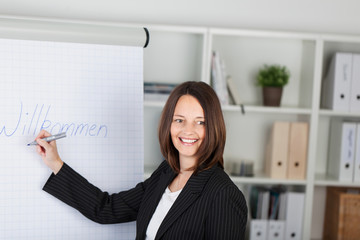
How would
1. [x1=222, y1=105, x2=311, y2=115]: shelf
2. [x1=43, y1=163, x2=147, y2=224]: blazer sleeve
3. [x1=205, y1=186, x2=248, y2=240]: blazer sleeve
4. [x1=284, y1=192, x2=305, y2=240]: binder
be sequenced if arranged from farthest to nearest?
[x1=284, y1=192, x2=305, y2=240]: binder → [x1=222, y1=105, x2=311, y2=115]: shelf → [x1=43, y1=163, x2=147, y2=224]: blazer sleeve → [x1=205, y1=186, x2=248, y2=240]: blazer sleeve

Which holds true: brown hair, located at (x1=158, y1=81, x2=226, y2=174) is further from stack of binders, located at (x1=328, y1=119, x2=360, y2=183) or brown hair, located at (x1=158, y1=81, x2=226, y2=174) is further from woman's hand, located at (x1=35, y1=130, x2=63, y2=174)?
stack of binders, located at (x1=328, y1=119, x2=360, y2=183)

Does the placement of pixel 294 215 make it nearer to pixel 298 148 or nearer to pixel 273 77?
pixel 298 148

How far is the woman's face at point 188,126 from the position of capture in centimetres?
150

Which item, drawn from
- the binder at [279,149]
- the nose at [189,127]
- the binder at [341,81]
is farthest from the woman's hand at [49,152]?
the binder at [341,81]

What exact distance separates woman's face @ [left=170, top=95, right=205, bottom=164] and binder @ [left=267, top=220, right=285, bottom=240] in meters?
1.41

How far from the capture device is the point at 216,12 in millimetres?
2867

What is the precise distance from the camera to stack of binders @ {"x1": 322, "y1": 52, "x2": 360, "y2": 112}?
2.72 meters

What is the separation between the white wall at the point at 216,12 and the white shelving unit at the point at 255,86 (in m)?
0.09

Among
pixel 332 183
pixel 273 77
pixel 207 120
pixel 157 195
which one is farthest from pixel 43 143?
pixel 332 183

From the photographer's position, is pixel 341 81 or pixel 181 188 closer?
pixel 181 188

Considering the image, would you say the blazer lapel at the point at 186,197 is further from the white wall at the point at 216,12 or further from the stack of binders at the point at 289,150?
the white wall at the point at 216,12

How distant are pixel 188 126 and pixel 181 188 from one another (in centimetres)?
23

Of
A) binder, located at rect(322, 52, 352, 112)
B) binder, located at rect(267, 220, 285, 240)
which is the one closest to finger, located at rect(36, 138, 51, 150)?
binder, located at rect(267, 220, 285, 240)

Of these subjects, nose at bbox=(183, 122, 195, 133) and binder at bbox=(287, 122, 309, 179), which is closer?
nose at bbox=(183, 122, 195, 133)
